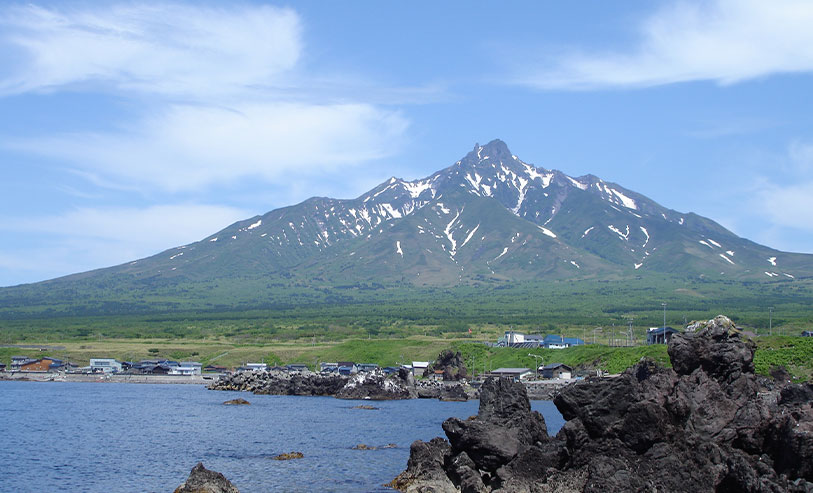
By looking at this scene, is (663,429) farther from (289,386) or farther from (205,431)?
(289,386)

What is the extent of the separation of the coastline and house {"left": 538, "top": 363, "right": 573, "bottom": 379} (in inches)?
2113

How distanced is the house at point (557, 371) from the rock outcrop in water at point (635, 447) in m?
77.5

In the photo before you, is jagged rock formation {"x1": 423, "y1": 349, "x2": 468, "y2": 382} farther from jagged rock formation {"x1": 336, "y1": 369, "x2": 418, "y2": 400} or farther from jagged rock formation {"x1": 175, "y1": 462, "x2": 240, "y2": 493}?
jagged rock formation {"x1": 175, "y1": 462, "x2": 240, "y2": 493}

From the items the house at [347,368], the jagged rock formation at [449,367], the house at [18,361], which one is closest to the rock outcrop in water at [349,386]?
the jagged rock formation at [449,367]

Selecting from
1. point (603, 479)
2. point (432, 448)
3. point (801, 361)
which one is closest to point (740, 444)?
point (603, 479)

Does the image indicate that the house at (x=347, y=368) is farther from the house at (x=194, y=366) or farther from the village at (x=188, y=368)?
the house at (x=194, y=366)

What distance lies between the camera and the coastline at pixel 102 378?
5167 inches

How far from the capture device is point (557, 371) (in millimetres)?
122062

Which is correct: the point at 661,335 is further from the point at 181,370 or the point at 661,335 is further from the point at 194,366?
the point at 181,370

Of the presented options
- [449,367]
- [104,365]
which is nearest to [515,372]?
[449,367]

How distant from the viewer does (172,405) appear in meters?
89.4

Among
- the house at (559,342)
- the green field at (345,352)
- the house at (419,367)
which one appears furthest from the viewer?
the house at (559,342)

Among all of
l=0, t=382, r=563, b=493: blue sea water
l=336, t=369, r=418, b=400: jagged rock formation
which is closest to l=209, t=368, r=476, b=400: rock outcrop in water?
l=336, t=369, r=418, b=400: jagged rock formation

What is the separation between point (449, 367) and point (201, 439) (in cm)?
7523
